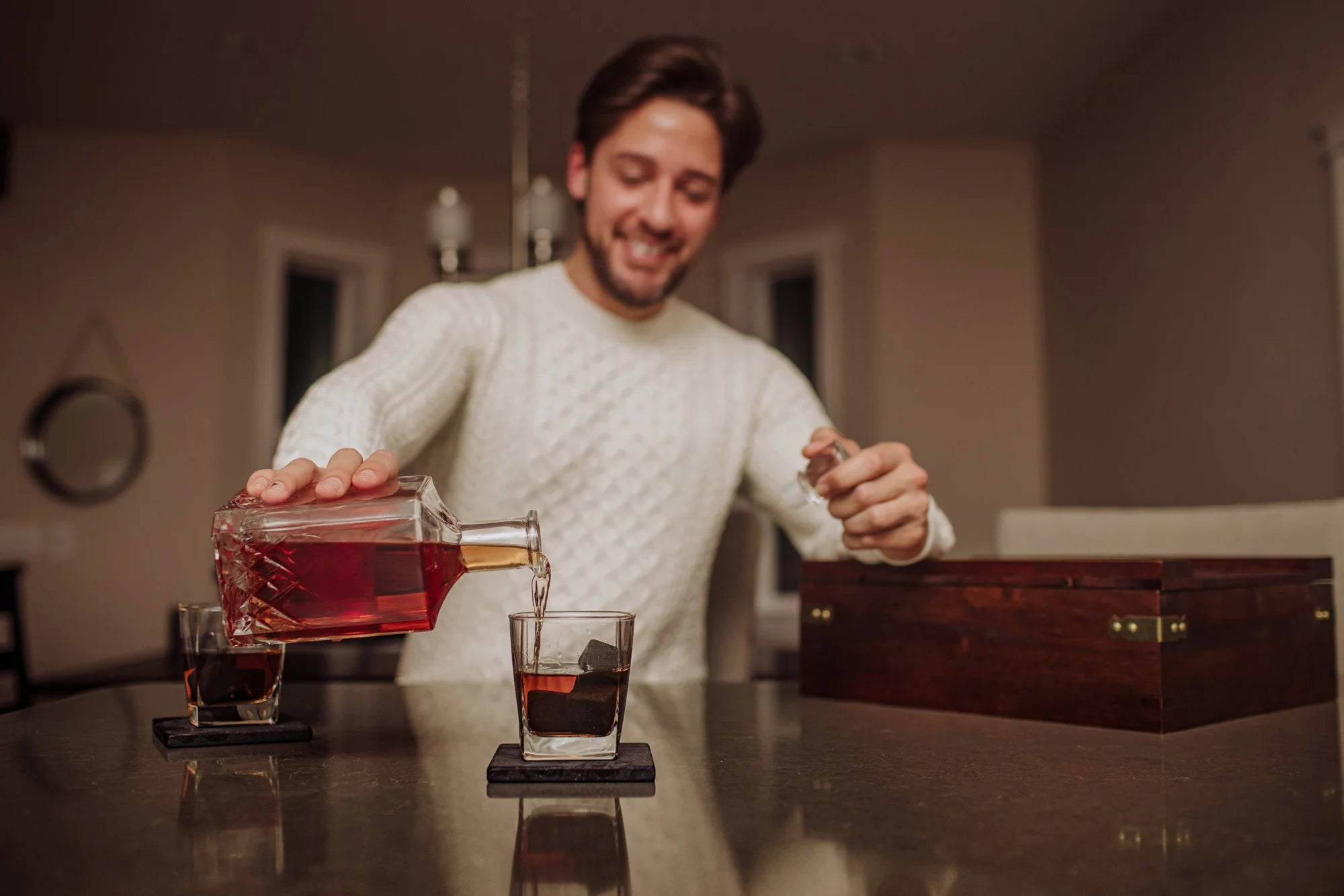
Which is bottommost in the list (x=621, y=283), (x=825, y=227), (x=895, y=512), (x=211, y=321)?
(x=895, y=512)

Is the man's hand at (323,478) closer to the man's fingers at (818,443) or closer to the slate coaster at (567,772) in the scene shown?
the slate coaster at (567,772)

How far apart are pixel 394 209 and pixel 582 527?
434 cm

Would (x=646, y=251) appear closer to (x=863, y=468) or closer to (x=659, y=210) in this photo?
(x=659, y=210)

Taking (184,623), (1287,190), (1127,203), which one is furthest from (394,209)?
(184,623)

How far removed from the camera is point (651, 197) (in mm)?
1329

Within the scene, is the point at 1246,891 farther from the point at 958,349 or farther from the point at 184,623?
the point at 958,349

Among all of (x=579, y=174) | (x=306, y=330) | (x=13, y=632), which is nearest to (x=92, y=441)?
(x=306, y=330)

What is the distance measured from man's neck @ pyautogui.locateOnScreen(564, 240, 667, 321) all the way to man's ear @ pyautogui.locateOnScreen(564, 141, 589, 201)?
65 millimetres

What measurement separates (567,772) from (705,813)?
0.34 feet

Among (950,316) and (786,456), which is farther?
(950,316)

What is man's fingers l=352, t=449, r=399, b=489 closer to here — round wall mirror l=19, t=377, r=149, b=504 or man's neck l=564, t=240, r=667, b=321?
man's neck l=564, t=240, r=667, b=321

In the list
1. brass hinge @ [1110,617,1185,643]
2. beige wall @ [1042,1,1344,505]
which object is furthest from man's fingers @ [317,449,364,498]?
beige wall @ [1042,1,1344,505]

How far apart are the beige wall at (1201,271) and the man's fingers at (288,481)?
283 centimetres

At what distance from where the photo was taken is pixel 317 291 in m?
5.18
